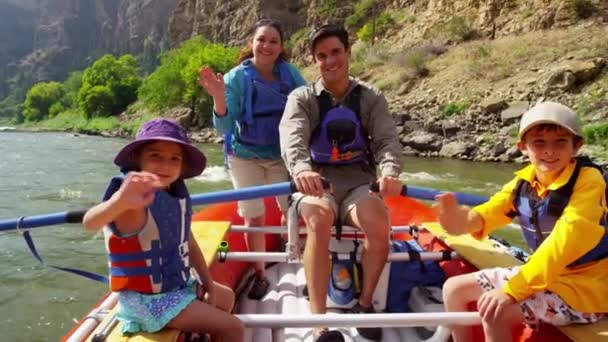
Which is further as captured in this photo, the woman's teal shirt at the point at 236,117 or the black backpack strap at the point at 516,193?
the woman's teal shirt at the point at 236,117

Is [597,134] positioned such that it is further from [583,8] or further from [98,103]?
[98,103]

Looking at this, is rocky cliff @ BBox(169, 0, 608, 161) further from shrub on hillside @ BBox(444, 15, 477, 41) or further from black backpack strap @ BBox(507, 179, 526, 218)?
black backpack strap @ BBox(507, 179, 526, 218)

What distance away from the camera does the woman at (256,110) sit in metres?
3.01

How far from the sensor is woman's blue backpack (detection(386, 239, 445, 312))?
8.60 ft

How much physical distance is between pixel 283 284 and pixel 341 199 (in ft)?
2.63

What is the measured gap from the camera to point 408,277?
8.79 feet

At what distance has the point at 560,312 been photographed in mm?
1645

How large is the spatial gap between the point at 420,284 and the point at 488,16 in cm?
2117

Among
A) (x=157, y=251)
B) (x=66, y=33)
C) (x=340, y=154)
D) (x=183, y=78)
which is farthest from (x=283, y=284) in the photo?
(x=66, y=33)

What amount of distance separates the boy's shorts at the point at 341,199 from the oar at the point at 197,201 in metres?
0.06

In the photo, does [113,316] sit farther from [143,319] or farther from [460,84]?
[460,84]

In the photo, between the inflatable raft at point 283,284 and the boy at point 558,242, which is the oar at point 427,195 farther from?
the boy at point 558,242

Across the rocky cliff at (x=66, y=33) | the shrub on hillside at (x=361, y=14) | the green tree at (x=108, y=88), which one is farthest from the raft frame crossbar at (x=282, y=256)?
the rocky cliff at (x=66, y=33)

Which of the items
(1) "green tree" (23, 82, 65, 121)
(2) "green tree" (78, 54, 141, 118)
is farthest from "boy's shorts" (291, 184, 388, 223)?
(1) "green tree" (23, 82, 65, 121)
